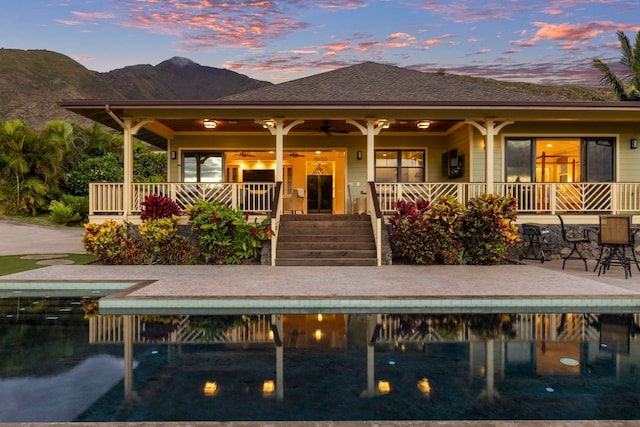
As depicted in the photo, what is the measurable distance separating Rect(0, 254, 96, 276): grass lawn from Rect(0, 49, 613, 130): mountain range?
41171 mm

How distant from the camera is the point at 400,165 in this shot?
14.8 m

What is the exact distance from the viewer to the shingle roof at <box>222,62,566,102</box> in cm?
1199

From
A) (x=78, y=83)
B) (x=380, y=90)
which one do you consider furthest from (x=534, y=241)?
(x=78, y=83)

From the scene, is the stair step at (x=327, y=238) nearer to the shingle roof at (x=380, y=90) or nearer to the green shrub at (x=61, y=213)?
the shingle roof at (x=380, y=90)

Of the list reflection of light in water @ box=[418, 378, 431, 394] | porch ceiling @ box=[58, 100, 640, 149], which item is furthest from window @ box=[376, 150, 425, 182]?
reflection of light in water @ box=[418, 378, 431, 394]

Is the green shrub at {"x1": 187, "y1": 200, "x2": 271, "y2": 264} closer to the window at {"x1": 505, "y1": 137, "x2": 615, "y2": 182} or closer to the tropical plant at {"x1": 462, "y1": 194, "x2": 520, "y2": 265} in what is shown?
the tropical plant at {"x1": 462, "y1": 194, "x2": 520, "y2": 265}

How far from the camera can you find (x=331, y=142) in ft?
47.6

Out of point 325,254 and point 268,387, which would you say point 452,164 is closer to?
point 325,254

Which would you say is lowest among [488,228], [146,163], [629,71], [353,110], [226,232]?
[226,232]

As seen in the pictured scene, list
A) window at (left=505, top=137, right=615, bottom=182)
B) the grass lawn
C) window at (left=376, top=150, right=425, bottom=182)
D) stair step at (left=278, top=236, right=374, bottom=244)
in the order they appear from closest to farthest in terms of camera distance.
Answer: the grass lawn
stair step at (left=278, top=236, right=374, bottom=244)
window at (left=505, top=137, right=615, bottom=182)
window at (left=376, top=150, right=425, bottom=182)

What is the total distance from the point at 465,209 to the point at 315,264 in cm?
381

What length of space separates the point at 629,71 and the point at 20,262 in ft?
114

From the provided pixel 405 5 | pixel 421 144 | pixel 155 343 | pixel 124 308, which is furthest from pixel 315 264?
pixel 405 5

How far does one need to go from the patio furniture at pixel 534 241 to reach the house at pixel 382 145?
470 millimetres
